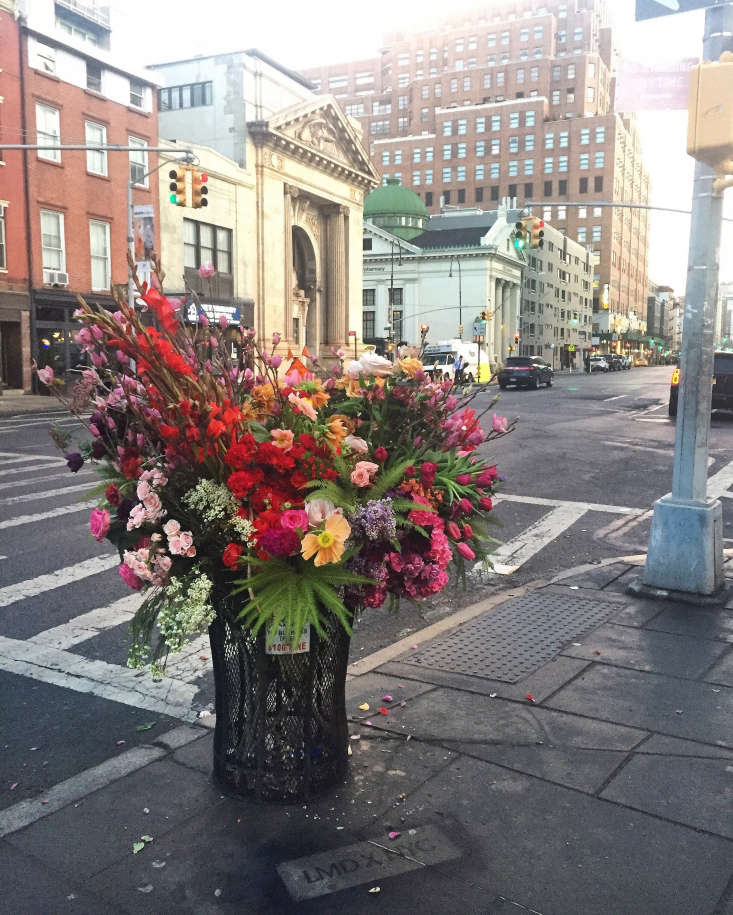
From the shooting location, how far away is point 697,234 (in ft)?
19.8

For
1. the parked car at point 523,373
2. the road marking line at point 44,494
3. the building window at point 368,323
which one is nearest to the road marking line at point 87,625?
the road marking line at point 44,494

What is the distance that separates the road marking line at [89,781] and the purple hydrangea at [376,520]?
166 centimetres

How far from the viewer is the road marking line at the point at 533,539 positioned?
7.67 m

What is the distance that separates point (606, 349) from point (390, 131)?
1979 inches

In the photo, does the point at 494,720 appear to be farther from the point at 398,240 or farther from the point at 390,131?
the point at 390,131

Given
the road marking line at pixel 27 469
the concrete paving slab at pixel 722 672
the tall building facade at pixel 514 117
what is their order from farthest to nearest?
the tall building facade at pixel 514 117, the road marking line at pixel 27 469, the concrete paving slab at pixel 722 672

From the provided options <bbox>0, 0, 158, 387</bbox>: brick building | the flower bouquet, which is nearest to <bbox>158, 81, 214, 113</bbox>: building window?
<bbox>0, 0, 158, 387</bbox>: brick building

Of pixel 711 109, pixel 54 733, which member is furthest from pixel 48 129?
pixel 54 733

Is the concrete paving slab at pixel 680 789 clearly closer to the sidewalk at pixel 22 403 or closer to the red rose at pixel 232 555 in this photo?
the red rose at pixel 232 555

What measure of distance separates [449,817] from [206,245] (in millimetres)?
40924

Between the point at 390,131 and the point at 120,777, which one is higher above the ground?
the point at 390,131

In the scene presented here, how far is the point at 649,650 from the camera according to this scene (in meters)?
5.04

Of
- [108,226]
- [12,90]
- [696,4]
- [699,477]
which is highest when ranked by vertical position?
[12,90]

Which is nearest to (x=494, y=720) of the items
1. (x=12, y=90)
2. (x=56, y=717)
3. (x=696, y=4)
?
(x=56, y=717)
